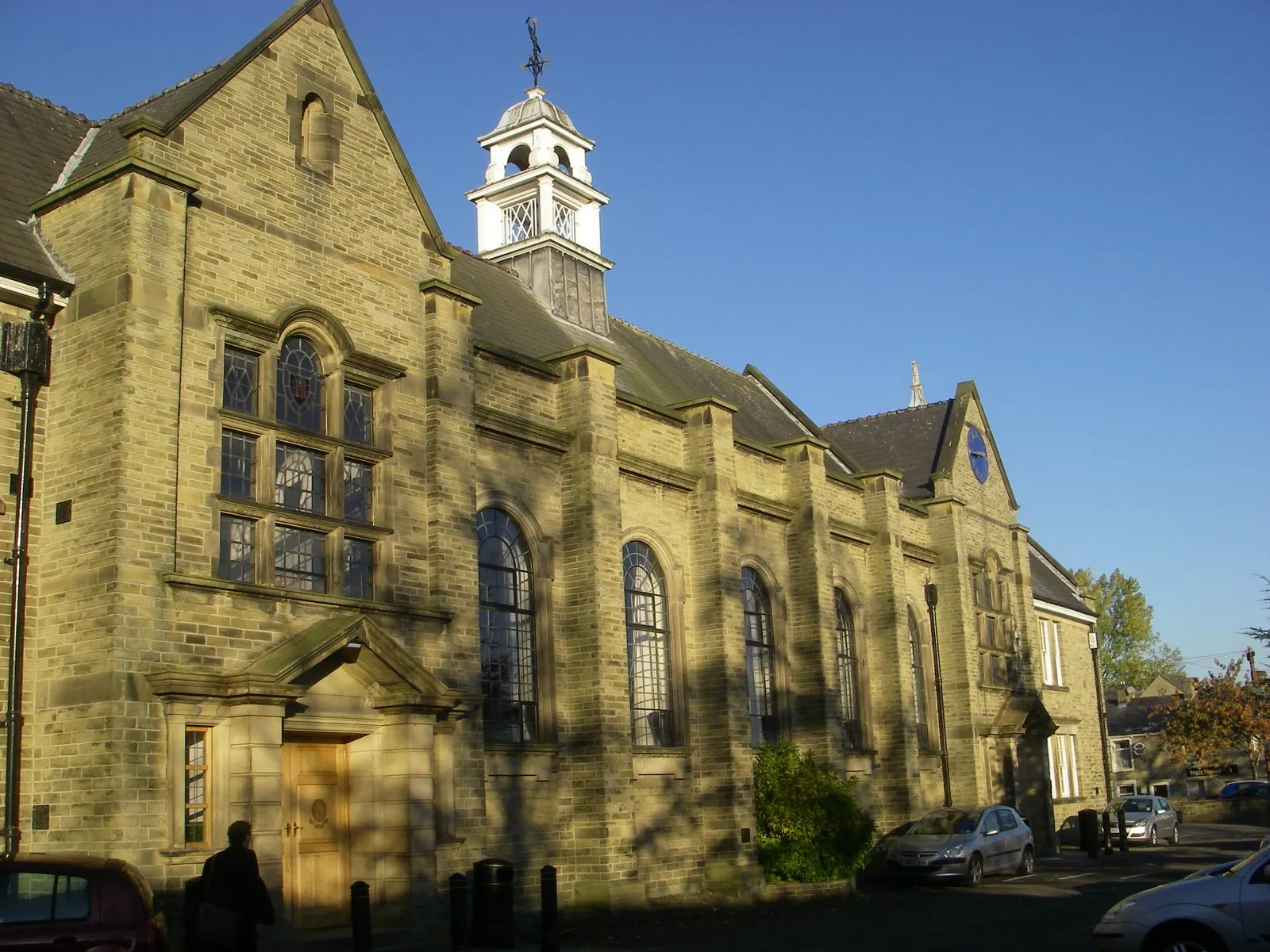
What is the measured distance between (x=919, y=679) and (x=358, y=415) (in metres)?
19.2

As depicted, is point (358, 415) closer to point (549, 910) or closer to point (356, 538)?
point (356, 538)

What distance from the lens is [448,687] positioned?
56.8 feet

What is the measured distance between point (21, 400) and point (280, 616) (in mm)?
3691

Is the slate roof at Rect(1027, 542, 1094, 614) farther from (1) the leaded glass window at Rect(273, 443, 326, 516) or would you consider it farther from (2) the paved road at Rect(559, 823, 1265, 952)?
(1) the leaded glass window at Rect(273, 443, 326, 516)

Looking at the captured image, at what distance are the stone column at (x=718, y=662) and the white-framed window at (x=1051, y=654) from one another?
66.6ft

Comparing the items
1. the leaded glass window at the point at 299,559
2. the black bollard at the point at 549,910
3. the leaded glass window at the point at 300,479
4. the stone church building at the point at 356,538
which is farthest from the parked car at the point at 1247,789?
the leaded glass window at the point at 300,479

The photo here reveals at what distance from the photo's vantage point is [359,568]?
56.5 feet

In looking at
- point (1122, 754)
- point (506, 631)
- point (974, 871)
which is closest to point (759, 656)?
point (974, 871)

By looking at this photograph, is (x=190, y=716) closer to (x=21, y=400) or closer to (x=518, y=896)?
(x=21, y=400)

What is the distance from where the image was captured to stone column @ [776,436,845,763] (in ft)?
87.5

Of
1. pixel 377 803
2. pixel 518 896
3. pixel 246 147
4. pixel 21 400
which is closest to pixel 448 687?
pixel 377 803

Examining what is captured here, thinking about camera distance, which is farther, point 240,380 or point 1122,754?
point 1122,754

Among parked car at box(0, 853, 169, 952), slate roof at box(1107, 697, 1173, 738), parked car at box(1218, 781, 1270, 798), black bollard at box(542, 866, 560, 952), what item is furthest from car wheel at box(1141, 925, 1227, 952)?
slate roof at box(1107, 697, 1173, 738)

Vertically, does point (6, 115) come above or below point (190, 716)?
above
